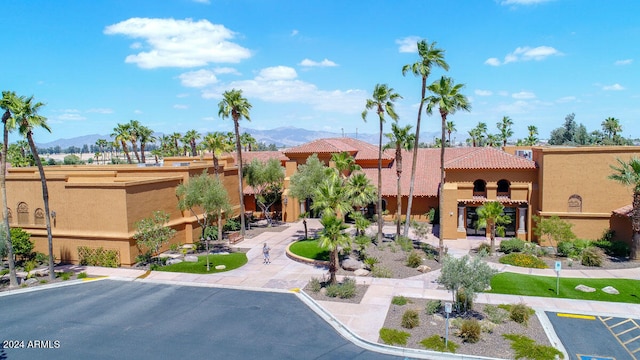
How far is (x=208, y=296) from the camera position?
74.1ft

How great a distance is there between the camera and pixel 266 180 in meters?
39.5

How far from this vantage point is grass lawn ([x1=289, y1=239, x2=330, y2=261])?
94.0ft

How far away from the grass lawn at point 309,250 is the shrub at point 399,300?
7.85m

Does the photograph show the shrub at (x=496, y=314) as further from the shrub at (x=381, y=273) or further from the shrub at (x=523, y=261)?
the shrub at (x=523, y=261)

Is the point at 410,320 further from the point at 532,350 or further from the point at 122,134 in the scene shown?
the point at 122,134

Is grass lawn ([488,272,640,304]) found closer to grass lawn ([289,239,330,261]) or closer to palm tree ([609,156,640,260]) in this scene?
palm tree ([609,156,640,260])

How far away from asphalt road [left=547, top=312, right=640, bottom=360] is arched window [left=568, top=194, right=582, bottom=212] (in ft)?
46.7

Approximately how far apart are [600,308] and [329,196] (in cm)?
1415

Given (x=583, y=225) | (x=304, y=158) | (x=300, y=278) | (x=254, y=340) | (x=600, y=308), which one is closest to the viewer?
(x=254, y=340)

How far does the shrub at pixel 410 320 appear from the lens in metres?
17.9

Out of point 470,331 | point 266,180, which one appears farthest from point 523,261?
point 266,180

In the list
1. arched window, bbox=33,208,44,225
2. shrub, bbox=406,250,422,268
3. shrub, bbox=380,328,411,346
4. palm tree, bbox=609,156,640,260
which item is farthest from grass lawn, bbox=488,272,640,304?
arched window, bbox=33,208,44,225

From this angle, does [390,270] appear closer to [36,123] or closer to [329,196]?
[329,196]

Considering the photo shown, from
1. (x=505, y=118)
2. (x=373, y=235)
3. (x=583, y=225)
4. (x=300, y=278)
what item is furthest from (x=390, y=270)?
(x=505, y=118)
